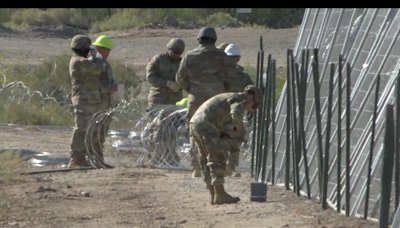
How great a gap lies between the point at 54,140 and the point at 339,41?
6.77m

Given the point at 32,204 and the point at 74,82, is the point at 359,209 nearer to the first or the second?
the point at 32,204

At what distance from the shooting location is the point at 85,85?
422 inches

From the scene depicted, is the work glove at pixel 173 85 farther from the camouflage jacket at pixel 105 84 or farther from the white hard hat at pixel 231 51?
the white hard hat at pixel 231 51

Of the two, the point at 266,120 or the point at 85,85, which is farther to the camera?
the point at 85,85

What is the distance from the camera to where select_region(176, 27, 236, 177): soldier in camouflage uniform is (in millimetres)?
9453

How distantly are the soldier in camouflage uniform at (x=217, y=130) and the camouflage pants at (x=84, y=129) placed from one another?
2.92 m

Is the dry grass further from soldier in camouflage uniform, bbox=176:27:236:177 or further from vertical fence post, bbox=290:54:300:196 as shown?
vertical fence post, bbox=290:54:300:196

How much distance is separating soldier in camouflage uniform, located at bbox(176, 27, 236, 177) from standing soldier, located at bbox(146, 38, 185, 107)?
5.30 feet

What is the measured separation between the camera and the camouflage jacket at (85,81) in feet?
34.8

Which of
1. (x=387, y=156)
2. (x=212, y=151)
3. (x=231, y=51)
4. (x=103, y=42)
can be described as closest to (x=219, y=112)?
(x=212, y=151)

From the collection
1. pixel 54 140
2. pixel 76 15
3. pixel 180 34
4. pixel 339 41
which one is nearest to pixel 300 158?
pixel 339 41

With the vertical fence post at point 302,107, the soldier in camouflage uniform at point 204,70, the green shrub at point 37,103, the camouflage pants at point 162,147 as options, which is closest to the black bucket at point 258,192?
the vertical fence post at point 302,107

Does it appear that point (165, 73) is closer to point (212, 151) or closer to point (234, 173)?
point (234, 173)

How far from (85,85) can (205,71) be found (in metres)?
1.92
